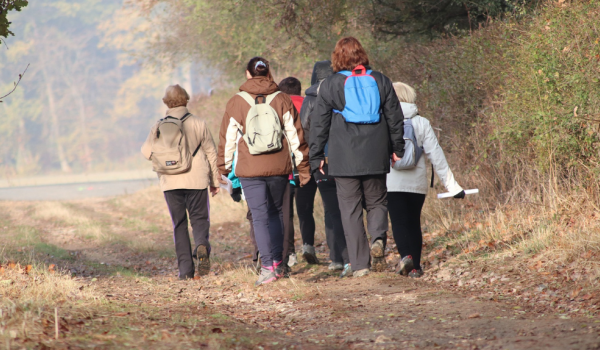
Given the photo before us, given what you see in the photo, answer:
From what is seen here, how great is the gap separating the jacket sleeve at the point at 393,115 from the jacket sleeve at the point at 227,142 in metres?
1.31

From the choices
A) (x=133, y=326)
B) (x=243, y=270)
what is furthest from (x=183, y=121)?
(x=133, y=326)

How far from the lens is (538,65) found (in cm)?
707

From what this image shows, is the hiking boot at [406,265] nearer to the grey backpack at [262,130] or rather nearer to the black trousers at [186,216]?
the grey backpack at [262,130]

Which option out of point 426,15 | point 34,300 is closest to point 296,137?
point 34,300

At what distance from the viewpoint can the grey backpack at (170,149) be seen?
6.57m

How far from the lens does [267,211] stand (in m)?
5.88

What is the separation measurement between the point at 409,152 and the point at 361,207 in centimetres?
67

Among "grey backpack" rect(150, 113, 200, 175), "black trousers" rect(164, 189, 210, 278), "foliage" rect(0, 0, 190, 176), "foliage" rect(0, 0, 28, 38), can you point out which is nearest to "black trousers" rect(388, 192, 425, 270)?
"black trousers" rect(164, 189, 210, 278)

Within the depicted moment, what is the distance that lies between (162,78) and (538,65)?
62.2m

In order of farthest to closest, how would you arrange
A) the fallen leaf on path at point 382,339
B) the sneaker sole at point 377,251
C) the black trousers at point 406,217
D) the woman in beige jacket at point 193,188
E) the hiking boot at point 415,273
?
the woman in beige jacket at point 193,188 → the hiking boot at point 415,273 → the black trousers at point 406,217 → the sneaker sole at point 377,251 → the fallen leaf on path at point 382,339

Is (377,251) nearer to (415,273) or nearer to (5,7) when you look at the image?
(415,273)

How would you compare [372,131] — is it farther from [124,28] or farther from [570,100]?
[124,28]

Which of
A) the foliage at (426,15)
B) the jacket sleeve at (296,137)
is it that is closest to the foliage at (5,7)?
the jacket sleeve at (296,137)

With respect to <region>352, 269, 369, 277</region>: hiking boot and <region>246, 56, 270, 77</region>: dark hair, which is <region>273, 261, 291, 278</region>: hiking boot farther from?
<region>246, 56, 270, 77</region>: dark hair
